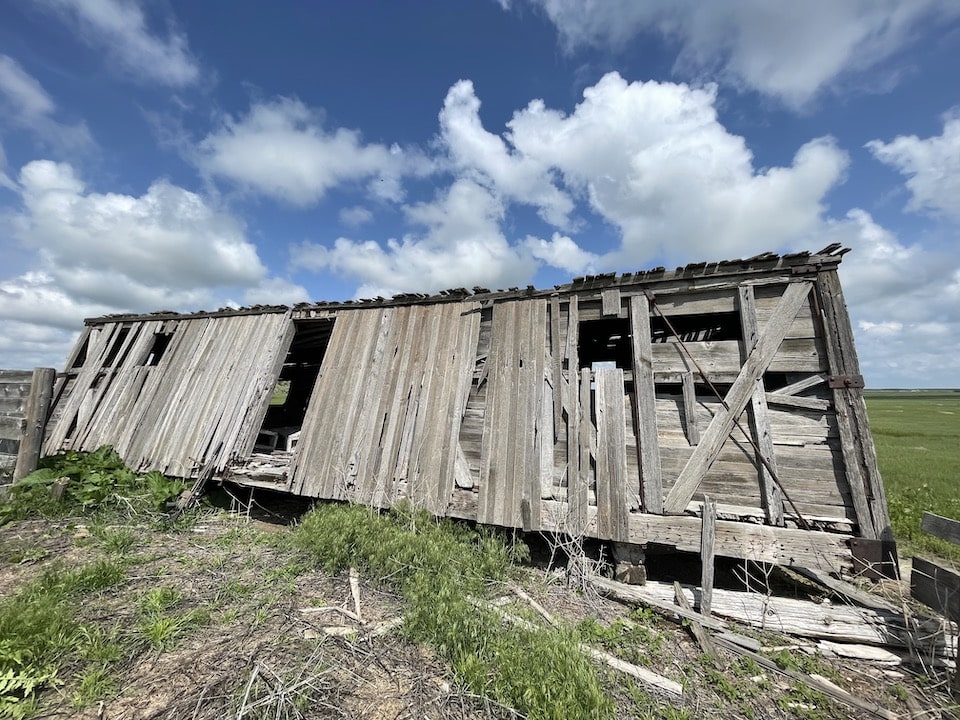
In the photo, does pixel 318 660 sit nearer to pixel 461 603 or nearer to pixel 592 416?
pixel 461 603

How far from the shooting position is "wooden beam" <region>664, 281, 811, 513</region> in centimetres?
555

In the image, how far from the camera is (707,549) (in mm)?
5148

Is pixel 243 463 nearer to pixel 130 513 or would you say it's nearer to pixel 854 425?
pixel 130 513

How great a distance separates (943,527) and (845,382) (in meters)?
2.20

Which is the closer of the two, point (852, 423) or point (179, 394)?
point (852, 423)

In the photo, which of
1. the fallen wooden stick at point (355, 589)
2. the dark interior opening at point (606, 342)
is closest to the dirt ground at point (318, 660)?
the fallen wooden stick at point (355, 589)

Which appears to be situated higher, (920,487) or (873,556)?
(920,487)

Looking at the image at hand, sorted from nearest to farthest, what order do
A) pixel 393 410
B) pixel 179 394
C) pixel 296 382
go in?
pixel 393 410 < pixel 179 394 < pixel 296 382

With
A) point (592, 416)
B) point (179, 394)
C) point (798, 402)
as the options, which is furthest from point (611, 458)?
point (179, 394)

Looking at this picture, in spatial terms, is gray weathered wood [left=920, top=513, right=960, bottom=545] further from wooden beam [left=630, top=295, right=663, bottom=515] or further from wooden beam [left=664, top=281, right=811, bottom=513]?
wooden beam [left=630, top=295, right=663, bottom=515]

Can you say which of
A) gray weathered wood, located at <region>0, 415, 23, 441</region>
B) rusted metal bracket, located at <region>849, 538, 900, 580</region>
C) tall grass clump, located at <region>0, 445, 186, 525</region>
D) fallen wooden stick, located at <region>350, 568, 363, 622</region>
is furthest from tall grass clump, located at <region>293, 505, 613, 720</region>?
gray weathered wood, located at <region>0, 415, 23, 441</region>

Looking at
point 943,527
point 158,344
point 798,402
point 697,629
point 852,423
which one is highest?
point 158,344

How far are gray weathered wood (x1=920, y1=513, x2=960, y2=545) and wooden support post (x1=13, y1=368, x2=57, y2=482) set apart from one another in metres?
13.4

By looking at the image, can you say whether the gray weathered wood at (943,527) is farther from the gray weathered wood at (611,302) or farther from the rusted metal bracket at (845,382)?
the gray weathered wood at (611,302)
